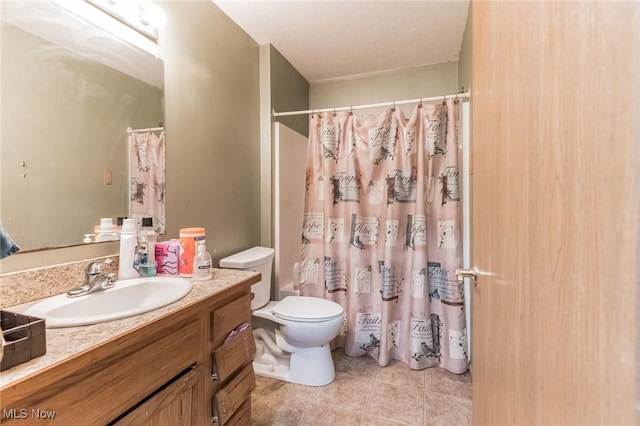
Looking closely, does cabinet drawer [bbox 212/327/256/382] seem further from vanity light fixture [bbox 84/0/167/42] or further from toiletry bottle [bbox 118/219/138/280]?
vanity light fixture [bbox 84/0/167/42]

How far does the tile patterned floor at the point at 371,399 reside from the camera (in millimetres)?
1515

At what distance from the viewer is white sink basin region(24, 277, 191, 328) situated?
0.79m

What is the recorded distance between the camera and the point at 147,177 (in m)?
1.36

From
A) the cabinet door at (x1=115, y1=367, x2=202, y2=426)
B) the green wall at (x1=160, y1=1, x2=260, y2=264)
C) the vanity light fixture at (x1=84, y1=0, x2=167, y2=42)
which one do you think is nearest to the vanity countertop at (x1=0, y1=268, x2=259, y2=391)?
the cabinet door at (x1=115, y1=367, x2=202, y2=426)

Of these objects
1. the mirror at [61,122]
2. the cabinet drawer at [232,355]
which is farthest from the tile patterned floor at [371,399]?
the mirror at [61,122]

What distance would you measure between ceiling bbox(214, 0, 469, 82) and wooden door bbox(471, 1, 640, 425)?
4.87 ft

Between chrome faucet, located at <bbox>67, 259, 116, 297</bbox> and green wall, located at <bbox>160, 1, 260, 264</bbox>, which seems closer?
chrome faucet, located at <bbox>67, 259, 116, 297</bbox>

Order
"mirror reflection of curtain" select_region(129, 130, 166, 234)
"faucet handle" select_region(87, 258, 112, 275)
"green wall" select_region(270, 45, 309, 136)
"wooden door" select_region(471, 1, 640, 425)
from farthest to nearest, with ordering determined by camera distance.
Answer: "green wall" select_region(270, 45, 309, 136) < "mirror reflection of curtain" select_region(129, 130, 166, 234) < "faucet handle" select_region(87, 258, 112, 275) < "wooden door" select_region(471, 1, 640, 425)

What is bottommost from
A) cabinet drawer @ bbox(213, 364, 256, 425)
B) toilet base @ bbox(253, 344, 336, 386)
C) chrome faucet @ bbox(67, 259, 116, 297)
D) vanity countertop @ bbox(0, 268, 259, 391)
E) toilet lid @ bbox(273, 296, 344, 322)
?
toilet base @ bbox(253, 344, 336, 386)

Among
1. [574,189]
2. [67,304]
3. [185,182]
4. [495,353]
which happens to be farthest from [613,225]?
[185,182]

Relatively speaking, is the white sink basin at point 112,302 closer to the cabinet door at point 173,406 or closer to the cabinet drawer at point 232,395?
the cabinet door at point 173,406

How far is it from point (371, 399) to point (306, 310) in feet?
2.01

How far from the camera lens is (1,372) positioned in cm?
56

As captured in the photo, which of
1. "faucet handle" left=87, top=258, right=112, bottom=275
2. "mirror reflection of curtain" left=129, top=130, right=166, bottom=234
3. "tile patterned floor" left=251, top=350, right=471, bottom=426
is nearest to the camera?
"faucet handle" left=87, top=258, right=112, bottom=275
